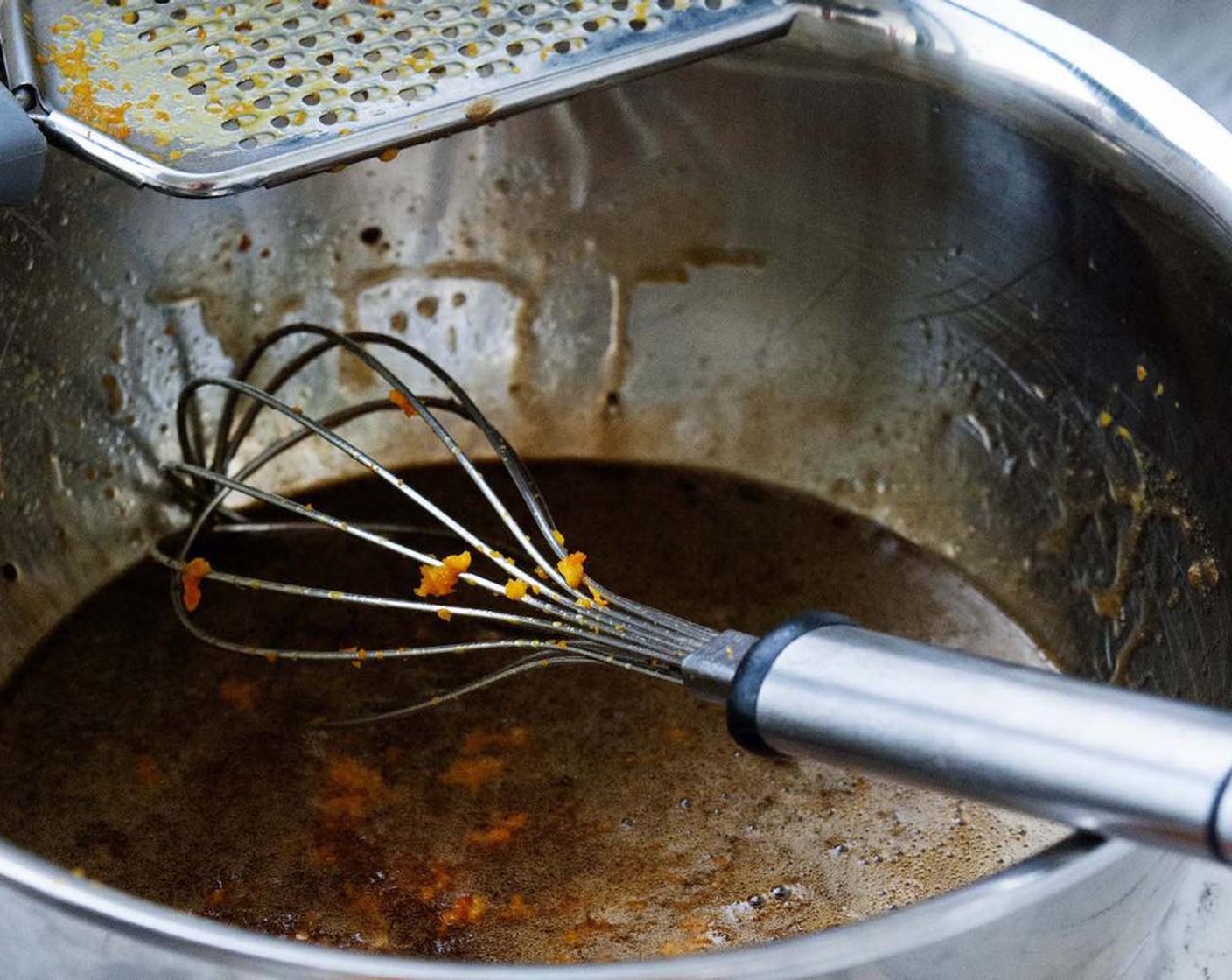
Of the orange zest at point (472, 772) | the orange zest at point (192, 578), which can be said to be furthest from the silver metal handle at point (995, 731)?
the orange zest at point (192, 578)

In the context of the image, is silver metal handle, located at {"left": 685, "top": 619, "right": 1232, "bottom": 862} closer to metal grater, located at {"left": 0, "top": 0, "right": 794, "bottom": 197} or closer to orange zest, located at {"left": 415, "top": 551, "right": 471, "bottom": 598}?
orange zest, located at {"left": 415, "top": 551, "right": 471, "bottom": 598}

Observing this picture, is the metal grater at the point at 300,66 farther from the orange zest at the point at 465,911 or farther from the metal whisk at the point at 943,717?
the orange zest at the point at 465,911

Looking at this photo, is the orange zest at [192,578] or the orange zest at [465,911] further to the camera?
the orange zest at [192,578]

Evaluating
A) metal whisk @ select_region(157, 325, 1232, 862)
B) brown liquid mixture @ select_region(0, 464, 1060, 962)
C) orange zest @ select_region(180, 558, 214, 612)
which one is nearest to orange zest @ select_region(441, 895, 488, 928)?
brown liquid mixture @ select_region(0, 464, 1060, 962)

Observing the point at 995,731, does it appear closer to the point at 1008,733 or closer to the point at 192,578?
the point at 1008,733

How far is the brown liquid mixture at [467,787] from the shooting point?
28.5 inches

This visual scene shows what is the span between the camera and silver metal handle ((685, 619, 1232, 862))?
46 centimetres

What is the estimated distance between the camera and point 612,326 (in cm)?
101

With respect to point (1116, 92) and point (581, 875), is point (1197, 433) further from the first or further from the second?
point (581, 875)

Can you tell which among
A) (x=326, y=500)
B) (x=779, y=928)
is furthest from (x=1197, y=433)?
(x=326, y=500)

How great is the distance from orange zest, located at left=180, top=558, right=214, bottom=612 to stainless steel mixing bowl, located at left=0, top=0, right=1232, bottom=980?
0.28ft

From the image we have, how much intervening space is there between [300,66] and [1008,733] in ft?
1.48

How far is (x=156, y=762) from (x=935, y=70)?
1.71ft

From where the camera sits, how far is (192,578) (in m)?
0.83
